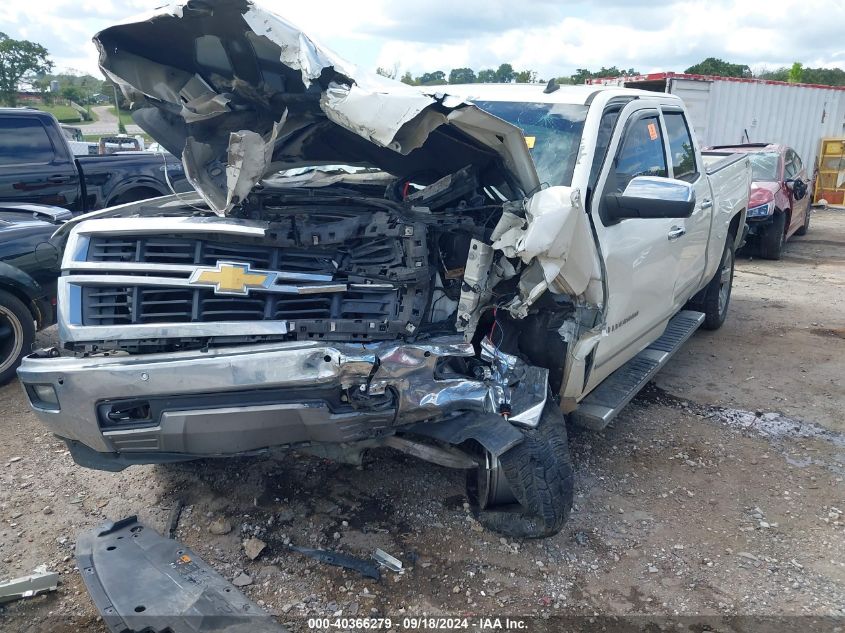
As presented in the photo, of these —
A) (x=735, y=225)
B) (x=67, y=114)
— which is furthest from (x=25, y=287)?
(x=67, y=114)

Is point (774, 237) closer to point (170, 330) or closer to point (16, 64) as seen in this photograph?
point (170, 330)

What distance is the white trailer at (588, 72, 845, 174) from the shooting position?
13.8 meters

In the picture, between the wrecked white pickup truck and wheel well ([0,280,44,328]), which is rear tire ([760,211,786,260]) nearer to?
the wrecked white pickup truck

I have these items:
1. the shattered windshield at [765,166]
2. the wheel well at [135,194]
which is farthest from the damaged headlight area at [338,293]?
the shattered windshield at [765,166]

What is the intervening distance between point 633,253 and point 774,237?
7.72m

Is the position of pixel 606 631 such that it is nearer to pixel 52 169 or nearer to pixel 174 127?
pixel 174 127

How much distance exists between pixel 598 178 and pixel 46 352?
8.94 feet

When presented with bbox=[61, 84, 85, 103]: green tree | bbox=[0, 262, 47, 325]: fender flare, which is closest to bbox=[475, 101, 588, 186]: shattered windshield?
bbox=[0, 262, 47, 325]: fender flare

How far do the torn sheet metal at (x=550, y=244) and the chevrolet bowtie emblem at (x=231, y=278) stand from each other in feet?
3.34

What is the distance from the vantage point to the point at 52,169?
Result: 8.10 meters

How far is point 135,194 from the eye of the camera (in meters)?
9.12

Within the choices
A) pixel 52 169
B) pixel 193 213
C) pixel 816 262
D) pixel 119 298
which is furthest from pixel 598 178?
pixel 816 262

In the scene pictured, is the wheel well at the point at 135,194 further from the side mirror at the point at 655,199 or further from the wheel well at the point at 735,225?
the side mirror at the point at 655,199

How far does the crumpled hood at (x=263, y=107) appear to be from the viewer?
264 centimetres
